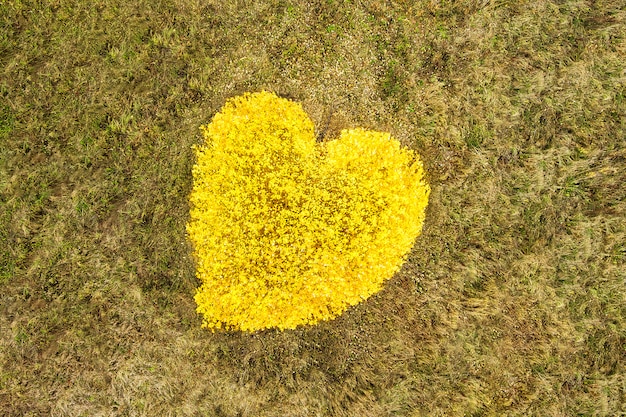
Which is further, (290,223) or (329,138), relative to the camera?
(329,138)

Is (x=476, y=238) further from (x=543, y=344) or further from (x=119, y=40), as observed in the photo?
(x=119, y=40)

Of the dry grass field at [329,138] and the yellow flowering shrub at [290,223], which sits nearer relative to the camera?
the yellow flowering shrub at [290,223]

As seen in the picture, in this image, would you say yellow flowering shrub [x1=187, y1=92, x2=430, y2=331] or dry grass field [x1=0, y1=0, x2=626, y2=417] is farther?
dry grass field [x1=0, y1=0, x2=626, y2=417]

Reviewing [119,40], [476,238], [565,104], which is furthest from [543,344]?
[119,40]

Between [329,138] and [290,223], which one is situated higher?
[329,138]
